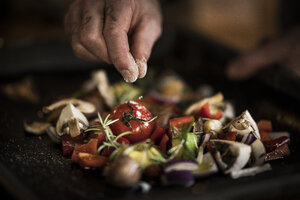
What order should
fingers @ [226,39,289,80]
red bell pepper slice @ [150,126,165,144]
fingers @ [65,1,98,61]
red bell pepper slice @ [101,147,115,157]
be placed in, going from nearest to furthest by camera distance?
red bell pepper slice @ [101,147,115,157]
red bell pepper slice @ [150,126,165,144]
fingers @ [65,1,98,61]
fingers @ [226,39,289,80]

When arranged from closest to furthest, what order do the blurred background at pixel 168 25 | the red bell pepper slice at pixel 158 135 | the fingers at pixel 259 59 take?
the red bell pepper slice at pixel 158 135 < the fingers at pixel 259 59 < the blurred background at pixel 168 25

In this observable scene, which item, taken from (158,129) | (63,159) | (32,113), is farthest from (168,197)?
(32,113)

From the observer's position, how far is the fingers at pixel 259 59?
12.6 ft

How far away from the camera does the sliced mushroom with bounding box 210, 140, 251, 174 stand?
2203 mm

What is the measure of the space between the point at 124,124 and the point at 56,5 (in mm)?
3609

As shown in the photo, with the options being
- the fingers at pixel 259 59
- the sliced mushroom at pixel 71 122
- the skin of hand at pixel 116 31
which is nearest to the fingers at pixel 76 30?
the skin of hand at pixel 116 31

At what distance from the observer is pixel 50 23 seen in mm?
5758

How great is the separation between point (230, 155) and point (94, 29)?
1.12m

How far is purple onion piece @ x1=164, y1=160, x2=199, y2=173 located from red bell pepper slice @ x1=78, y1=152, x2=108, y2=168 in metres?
0.39

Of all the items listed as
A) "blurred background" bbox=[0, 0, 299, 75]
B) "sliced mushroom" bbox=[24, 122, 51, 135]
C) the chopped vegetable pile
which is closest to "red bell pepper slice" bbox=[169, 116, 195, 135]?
the chopped vegetable pile

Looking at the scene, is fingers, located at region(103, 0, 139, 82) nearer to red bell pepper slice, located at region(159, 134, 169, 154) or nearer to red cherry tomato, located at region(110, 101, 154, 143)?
red cherry tomato, located at region(110, 101, 154, 143)

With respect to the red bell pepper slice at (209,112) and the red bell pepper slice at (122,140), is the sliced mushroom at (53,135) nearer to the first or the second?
the red bell pepper slice at (122,140)

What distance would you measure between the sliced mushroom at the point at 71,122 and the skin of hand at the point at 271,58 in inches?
72.3

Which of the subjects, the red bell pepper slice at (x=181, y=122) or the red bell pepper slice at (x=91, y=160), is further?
the red bell pepper slice at (x=181, y=122)
